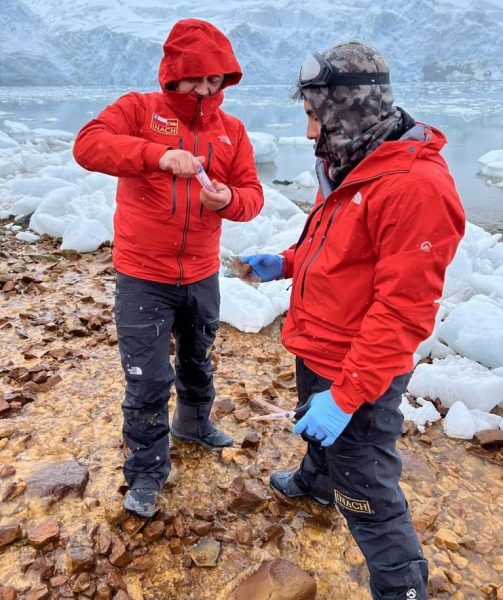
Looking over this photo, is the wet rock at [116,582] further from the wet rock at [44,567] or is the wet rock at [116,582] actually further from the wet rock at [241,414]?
the wet rock at [241,414]

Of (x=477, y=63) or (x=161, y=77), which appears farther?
(x=477, y=63)

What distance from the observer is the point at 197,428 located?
2598 millimetres

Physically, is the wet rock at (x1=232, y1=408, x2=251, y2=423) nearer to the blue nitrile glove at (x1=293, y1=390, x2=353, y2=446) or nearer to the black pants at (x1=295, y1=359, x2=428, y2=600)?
the black pants at (x1=295, y1=359, x2=428, y2=600)

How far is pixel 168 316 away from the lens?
213 cm

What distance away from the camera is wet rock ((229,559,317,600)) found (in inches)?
72.7

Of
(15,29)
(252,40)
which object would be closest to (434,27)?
(252,40)

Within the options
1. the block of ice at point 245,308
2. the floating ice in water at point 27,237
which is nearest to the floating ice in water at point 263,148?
the floating ice in water at point 27,237

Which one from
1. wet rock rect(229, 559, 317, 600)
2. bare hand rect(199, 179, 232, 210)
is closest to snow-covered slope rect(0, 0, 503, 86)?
bare hand rect(199, 179, 232, 210)

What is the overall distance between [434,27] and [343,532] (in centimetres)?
9450

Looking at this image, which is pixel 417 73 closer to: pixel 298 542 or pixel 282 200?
pixel 282 200

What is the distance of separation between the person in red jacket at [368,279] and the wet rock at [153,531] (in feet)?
2.70

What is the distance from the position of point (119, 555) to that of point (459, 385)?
2185 millimetres

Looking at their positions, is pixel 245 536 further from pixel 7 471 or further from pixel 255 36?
pixel 255 36

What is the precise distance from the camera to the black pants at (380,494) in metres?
1.59
